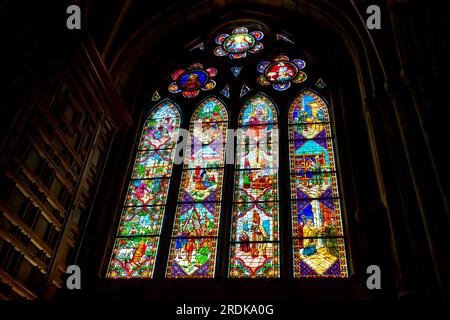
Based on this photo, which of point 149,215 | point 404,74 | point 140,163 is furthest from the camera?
point 140,163

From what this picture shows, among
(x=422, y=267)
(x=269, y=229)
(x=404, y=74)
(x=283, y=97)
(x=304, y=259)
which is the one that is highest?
(x=283, y=97)

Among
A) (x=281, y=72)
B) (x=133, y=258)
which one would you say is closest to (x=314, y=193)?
(x=133, y=258)

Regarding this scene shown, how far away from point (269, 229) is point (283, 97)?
10.1ft

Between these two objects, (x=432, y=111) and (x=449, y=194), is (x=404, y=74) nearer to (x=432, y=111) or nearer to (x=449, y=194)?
(x=432, y=111)

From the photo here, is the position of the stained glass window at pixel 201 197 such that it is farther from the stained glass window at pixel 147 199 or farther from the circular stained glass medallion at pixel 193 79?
the circular stained glass medallion at pixel 193 79

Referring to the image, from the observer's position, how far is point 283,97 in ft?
30.2

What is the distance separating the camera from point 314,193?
7.60 metres

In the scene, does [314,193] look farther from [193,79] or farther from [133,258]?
[193,79]

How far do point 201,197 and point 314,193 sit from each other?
74.4 inches

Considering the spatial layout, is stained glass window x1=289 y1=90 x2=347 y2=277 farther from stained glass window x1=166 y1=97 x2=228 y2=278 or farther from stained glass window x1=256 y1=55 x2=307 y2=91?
stained glass window x1=166 y1=97 x2=228 y2=278

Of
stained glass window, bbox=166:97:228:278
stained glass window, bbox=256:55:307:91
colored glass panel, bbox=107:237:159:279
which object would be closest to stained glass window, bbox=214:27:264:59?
stained glass window, bbox=256:55:307:91

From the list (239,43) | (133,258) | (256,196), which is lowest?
(133,258)

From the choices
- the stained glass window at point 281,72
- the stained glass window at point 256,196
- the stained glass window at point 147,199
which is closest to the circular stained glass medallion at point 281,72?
the stained glass window at point 281,72

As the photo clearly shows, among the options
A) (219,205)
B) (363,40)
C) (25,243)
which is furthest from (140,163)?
(363,40)
